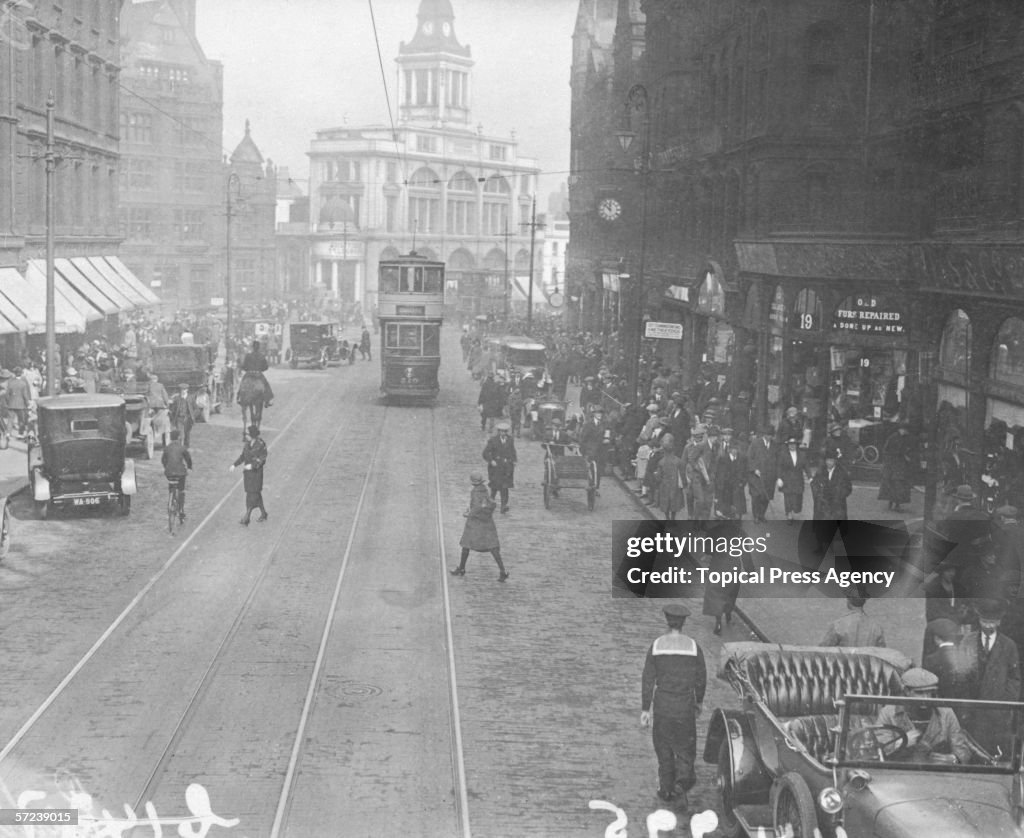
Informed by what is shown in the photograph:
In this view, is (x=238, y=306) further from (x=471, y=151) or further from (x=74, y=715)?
(x=74, y=715)

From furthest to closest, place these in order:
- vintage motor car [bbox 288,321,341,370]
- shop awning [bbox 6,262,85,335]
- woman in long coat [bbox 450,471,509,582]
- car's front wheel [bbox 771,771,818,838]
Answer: vintage motor car [bbox 288,321,341,370] → shop awning [bbox 6,262,85,335] → woman in long coat [bbox 450,471,509,582] → car's front wheel [bbox 771,771,818,838]

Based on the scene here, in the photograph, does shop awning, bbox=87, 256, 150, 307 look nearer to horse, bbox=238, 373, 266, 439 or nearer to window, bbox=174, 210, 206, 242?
window, bbox=174, 210, 206, 242

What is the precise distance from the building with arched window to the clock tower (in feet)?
0.07

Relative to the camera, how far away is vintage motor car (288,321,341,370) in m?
54.5

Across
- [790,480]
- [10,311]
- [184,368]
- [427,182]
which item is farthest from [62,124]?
[790,480]

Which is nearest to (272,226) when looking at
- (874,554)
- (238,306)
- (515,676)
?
(238,306)

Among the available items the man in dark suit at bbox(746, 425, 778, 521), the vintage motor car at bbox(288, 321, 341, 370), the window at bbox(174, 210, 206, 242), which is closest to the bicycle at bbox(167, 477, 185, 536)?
the man in dark suit at bbox(746, 425, 778, 521)

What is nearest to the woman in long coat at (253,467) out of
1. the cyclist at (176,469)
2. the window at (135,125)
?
the cyclist at (176,469)

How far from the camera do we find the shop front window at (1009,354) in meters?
20.0

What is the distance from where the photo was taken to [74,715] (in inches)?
458

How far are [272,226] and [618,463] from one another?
46.2 meters

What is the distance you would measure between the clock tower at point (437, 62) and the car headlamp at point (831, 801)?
1025 centimetres

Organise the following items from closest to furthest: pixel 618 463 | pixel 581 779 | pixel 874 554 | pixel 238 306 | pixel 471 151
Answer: pixel 581 779, pixel 874 554, pixel 618 463, pixel 471 151, pixel 238 306

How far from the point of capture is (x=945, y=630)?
10.3 metres
